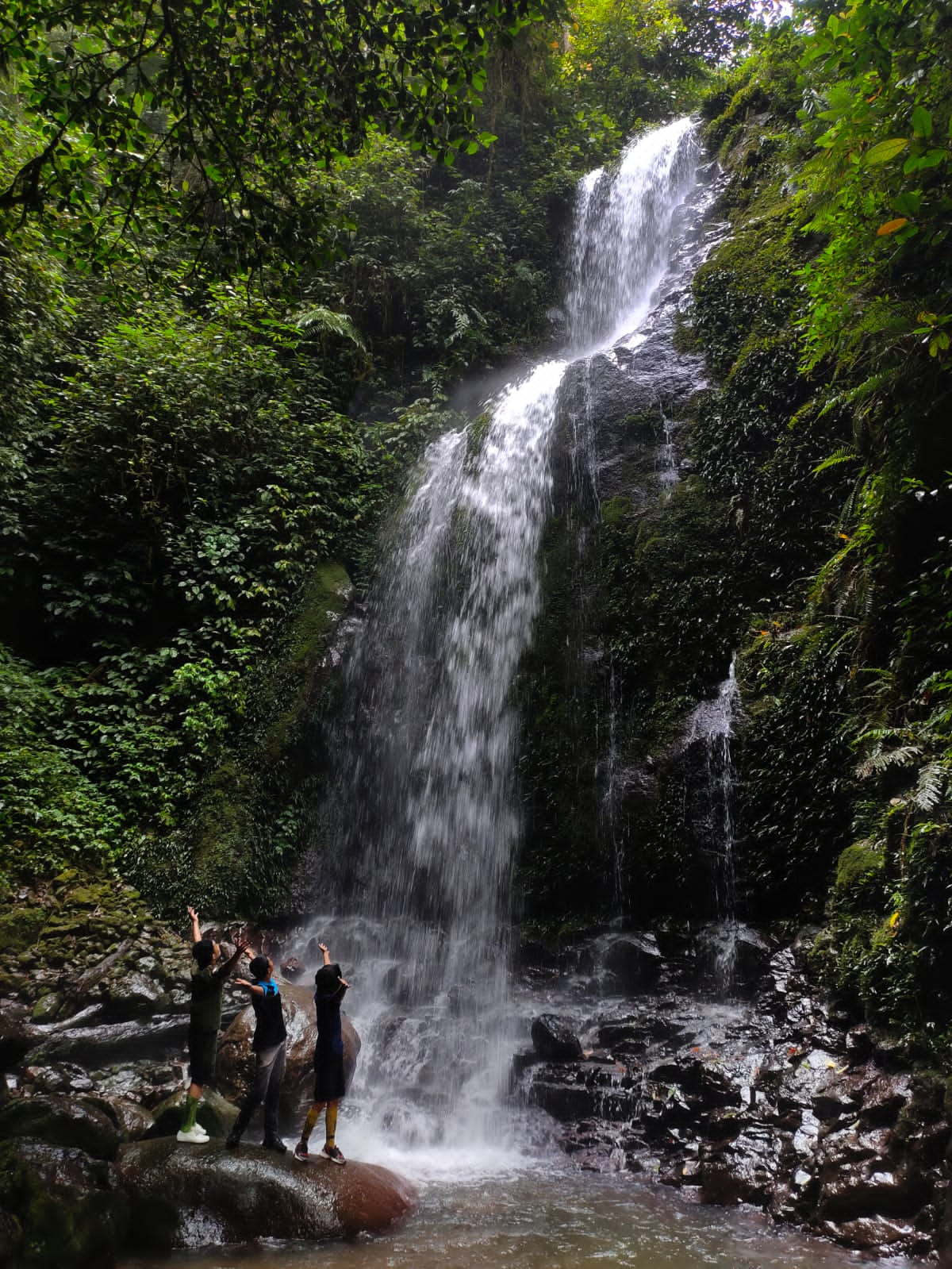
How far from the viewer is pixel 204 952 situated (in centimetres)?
500

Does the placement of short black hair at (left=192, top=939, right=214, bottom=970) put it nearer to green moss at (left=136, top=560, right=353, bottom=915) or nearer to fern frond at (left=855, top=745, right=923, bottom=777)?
green moss at (left=136, top=560, right=353, bottom=915)

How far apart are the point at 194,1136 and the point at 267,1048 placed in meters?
0.63

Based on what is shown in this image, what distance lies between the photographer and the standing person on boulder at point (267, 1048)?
485 centimetres

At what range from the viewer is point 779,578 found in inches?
323

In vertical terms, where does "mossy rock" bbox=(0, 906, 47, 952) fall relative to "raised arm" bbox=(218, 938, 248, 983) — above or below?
below

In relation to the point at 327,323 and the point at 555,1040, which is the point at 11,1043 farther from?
the point at 327,323

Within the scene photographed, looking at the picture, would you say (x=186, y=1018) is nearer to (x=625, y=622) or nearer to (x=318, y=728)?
(x=318, y=728)

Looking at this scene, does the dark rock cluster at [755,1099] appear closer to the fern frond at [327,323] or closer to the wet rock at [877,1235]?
the wet rock at [877,1235]

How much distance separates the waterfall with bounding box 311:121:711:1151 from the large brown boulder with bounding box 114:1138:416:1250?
5.29 feet

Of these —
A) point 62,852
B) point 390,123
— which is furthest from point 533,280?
point 62,852

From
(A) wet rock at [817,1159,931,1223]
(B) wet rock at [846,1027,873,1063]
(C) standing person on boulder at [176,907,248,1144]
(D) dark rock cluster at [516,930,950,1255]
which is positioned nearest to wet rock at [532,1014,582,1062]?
(D) dark rock cluster at [516,930,950,1255]

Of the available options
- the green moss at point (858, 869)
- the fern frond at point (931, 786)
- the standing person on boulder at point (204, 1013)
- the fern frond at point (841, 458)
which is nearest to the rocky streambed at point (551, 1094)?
the standing person on boulder at point (204, 1013)

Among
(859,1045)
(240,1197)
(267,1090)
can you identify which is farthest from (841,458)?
(240,1197)

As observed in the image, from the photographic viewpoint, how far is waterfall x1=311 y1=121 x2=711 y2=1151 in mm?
6781
